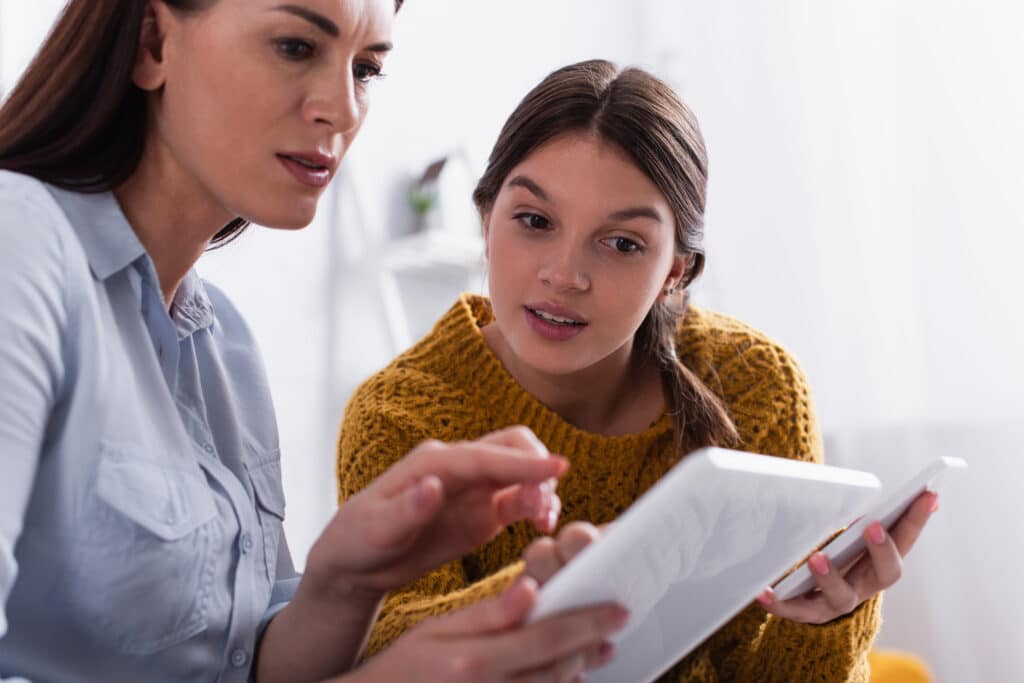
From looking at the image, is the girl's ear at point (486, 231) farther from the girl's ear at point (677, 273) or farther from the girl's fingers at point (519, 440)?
the girl's fingers at point (519, 440)

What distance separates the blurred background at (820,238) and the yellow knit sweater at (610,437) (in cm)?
100

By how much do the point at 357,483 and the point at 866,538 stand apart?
57cm

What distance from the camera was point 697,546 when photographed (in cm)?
68

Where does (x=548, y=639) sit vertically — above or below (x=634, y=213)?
below

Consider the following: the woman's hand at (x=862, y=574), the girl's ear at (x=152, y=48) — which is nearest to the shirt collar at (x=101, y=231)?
the girl's ear at (x=152, y=48)

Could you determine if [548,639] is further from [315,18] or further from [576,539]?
[315,18]

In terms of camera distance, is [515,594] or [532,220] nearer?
[515,594]

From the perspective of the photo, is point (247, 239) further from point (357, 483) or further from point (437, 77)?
point (357, 483)

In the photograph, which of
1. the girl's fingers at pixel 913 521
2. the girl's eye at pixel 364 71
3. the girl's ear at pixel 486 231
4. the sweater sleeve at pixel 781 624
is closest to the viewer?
the girl's eye at pixel 364 71

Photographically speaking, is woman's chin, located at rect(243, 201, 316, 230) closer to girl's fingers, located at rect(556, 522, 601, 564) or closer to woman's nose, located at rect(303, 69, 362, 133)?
woman's nose, located at rect(303, 69, 362, 133)

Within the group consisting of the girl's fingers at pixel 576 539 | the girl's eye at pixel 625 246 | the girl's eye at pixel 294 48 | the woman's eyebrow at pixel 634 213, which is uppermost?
the girl's eye at pixel 294 48

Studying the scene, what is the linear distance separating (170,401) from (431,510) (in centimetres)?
30

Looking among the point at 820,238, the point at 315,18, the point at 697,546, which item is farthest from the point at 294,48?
the point at 820,238

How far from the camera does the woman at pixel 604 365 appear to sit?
1.21 metres
